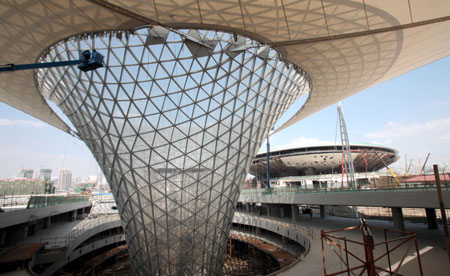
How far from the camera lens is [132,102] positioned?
19.5m

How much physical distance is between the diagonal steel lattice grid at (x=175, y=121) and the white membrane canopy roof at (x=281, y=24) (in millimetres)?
1690

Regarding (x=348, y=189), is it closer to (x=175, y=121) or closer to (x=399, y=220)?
(x=399, y=220)

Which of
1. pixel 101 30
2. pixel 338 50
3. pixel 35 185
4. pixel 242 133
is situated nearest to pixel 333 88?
pixel 338 50

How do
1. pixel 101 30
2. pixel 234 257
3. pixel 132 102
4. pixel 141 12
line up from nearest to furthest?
1. pixel 141 12
2. pixel 101 30
3. pixel 132 102
4. pixel 234 257

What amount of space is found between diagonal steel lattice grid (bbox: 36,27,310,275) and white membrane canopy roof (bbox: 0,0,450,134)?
66.5 inches

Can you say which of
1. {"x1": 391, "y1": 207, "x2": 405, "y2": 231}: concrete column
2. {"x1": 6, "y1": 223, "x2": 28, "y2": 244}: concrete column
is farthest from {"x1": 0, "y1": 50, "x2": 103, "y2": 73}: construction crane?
{"x1": 391, "y1": 207, "x2": 405, "y2": 231}: concrete column

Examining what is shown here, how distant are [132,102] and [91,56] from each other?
4692 mm

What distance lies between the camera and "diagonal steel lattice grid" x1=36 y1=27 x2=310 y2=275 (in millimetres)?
17750

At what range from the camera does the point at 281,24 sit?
13734 millimetres

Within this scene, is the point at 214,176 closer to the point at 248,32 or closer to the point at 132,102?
the point at 132,102

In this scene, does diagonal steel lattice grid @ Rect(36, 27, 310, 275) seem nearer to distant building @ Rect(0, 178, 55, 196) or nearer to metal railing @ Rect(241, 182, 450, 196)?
metal railing @ Rect(241, 182, 450, 196)

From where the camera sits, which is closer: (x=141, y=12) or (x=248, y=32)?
(x=141, y=12)

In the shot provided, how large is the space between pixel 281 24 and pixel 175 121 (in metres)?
11.3

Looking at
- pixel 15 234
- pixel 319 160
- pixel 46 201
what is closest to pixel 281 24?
pixel 15 234
